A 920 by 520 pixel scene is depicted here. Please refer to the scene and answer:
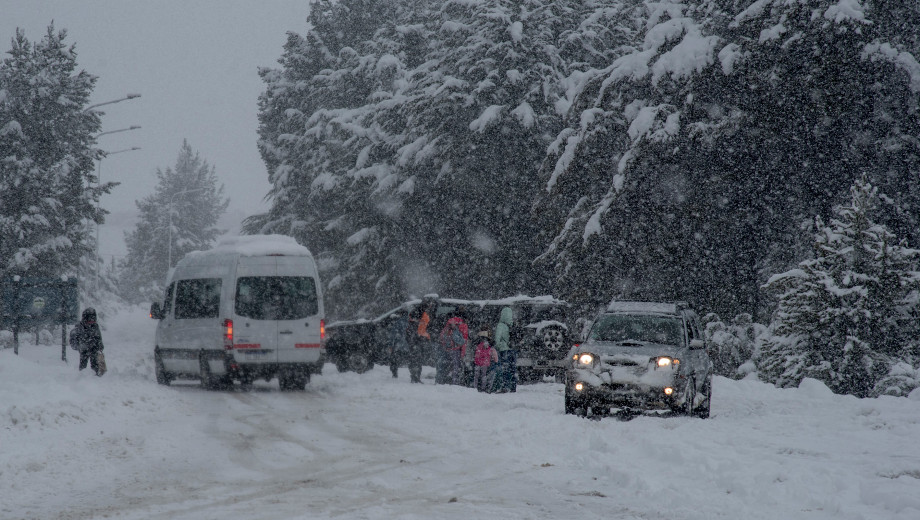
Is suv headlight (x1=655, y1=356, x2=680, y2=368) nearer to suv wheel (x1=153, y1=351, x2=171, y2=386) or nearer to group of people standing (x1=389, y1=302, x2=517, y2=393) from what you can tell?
group of people standing (x1=389, y1=302, x2=517, y2=393)

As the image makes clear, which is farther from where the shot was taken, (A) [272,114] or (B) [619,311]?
(A) [272,114]

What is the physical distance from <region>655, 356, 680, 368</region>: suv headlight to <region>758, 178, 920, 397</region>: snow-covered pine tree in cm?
→ 424

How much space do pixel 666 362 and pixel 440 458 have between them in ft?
17.9

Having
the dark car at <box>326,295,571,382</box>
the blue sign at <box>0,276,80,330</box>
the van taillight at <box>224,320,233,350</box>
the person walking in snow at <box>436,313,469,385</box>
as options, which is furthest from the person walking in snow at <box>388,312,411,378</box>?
the blue sign at <box>0,276,80,330</box>

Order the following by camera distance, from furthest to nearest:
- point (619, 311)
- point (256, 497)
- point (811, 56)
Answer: point (811, 56) < point (619, 311) < point (256, 497)

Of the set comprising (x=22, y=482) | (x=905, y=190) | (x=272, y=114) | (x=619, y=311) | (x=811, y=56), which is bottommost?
(x=22, y=482)

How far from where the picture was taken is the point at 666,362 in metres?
15.2

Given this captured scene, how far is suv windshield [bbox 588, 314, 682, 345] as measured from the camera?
16.3 m

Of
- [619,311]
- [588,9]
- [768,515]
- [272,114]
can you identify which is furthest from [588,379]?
[272,114]

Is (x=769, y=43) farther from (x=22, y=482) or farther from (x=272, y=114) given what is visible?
(x=272, y=114)

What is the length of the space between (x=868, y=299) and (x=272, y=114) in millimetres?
40662

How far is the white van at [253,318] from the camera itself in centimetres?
2052

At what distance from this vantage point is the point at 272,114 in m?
54.0

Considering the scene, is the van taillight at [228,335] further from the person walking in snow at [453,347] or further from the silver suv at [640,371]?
the silver suv at [640,371]
